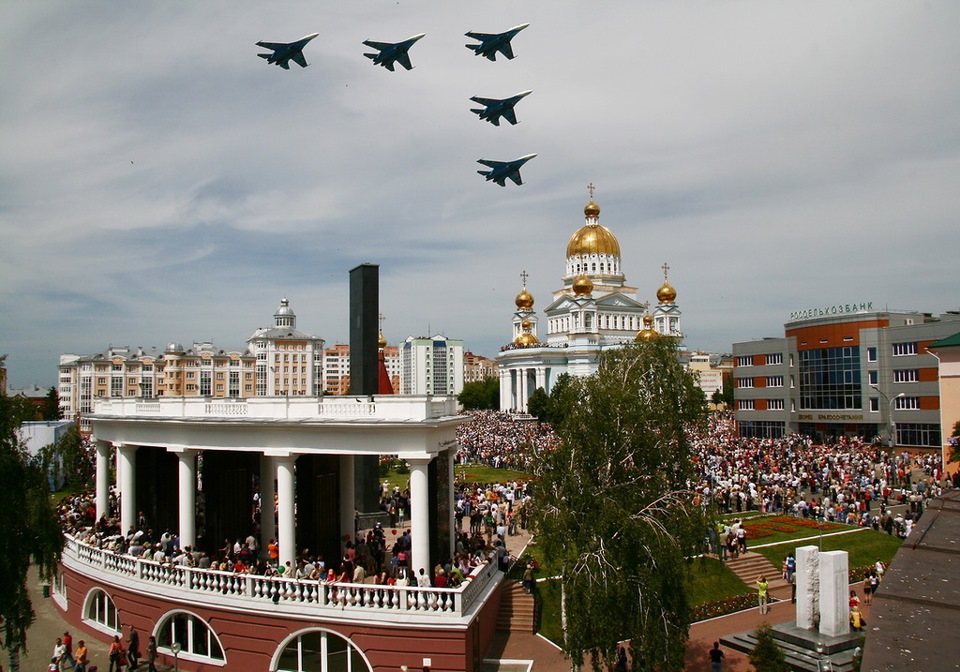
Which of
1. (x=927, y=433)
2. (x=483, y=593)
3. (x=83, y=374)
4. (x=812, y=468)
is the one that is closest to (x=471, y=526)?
(x=483, y=593)

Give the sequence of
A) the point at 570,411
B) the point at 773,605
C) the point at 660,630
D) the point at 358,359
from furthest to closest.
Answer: the point at 358,359 → the point at 773,605 → the point at 570,411 → the point at 660,630

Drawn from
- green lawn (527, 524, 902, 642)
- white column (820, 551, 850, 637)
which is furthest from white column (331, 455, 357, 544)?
white column (820, 551, 850, 637)

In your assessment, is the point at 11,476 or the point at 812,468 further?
the point at 812,468

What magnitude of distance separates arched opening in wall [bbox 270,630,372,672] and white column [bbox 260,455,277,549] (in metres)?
5.59

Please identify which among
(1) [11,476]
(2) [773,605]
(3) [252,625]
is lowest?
(2) [773,605]

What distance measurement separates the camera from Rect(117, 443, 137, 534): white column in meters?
23.5

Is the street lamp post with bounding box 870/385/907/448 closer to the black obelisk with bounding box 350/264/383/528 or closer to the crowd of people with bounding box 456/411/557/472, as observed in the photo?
the crowd of people with bounding box 456/411/557/472

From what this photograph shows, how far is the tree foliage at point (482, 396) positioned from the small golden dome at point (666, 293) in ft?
120

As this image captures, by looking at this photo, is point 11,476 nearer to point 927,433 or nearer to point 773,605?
point 773,605

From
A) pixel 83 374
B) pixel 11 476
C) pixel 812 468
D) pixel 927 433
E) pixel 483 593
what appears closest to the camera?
pixel 11 476

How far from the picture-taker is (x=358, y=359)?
26.4 metres

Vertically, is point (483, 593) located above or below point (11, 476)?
below

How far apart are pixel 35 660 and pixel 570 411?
50.3 ft

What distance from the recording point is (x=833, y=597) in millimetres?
19375
